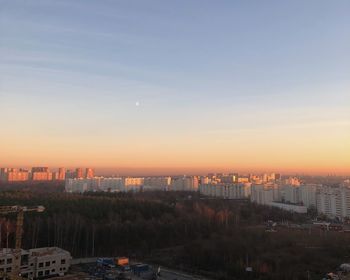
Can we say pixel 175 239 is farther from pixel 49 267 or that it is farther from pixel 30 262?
pixel 30 262

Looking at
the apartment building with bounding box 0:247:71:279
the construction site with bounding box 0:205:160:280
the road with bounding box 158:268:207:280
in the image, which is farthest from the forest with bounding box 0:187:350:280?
the apartment building with bounding box 0:247:71:279

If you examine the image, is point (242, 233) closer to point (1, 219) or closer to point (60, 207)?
point (60, 207)

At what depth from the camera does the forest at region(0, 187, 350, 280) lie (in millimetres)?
7602

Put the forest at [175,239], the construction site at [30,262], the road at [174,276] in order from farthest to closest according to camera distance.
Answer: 1. the forest at [175,239]
2. the road at [174,276]
3. the construction site at [30,262]

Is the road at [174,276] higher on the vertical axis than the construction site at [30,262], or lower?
lower

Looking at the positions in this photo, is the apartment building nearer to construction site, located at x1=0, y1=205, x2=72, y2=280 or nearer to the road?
construction site, located at x1=0, y1=205, x2=72, y2=280

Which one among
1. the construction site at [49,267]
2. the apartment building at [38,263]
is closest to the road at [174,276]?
the construction site at [49,267]

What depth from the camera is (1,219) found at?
9.45 m

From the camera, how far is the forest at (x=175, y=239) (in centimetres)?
760

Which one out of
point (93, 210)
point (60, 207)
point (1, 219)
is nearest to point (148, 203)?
point (93, 210)

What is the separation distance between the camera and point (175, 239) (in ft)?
35.2

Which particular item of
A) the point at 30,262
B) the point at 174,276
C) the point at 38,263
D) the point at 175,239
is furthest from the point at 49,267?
the point at 175,239

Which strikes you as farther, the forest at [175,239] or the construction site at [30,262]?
the forest at [175,239]

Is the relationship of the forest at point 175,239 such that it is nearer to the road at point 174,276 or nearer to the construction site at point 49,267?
the road at point 174,276
